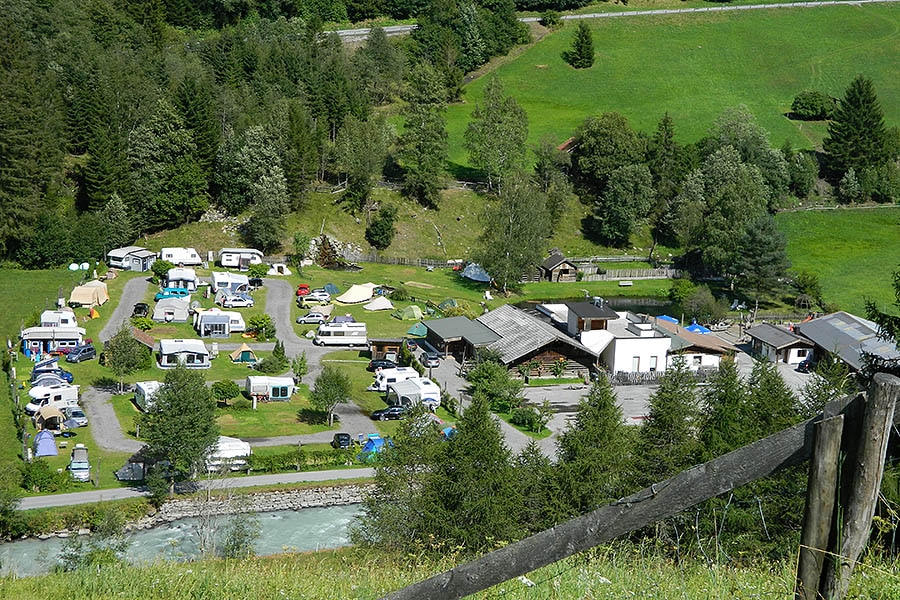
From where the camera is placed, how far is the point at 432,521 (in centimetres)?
2200

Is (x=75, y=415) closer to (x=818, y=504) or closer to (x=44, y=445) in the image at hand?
(x=44, y=445)

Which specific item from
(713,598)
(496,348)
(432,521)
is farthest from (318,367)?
(713,598)

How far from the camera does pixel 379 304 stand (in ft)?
173

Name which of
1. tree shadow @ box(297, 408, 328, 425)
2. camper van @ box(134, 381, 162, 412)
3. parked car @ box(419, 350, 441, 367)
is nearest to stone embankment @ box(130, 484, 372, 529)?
tree shadow @ box(297, 408, 328, 425)

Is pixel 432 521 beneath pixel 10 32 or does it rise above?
beneath

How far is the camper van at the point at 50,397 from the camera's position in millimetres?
35375

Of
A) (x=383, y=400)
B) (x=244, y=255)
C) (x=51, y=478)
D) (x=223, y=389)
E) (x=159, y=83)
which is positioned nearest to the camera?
(x=51, y=478)

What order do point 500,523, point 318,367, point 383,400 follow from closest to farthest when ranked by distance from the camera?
point 500,523, point 383,400, point 318,367

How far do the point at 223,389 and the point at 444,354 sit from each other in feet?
42.4

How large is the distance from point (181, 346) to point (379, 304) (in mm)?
13823

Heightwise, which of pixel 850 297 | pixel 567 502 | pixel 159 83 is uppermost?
pixel 159 83

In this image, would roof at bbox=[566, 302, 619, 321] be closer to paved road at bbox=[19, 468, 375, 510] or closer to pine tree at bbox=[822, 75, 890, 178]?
paved road at bbox=[19, 468, 375, 510]

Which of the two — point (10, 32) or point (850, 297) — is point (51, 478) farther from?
point (850, 297)

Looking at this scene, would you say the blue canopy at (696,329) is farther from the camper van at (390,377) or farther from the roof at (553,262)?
the camper van at (390,377)
